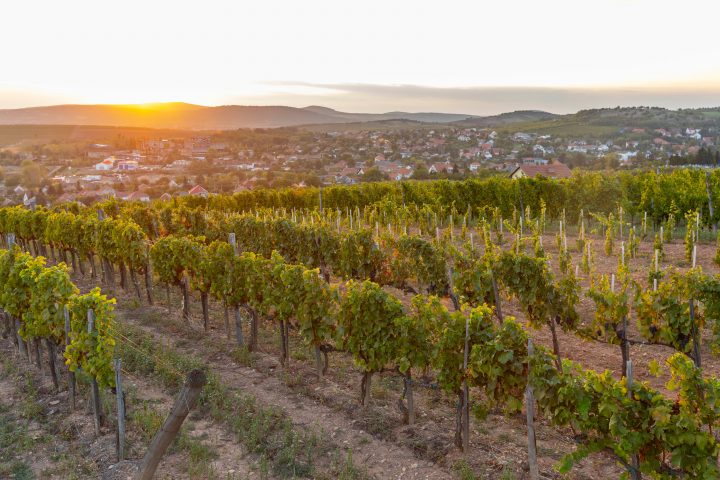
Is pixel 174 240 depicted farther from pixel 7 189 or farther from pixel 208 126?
pixel 208 126

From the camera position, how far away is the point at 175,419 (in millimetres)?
4910

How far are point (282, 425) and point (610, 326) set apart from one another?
5382 millimetres

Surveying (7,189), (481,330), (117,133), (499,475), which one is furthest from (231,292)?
(117,133)

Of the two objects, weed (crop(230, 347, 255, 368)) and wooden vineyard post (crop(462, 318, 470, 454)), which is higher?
wooden vineyard post (crop(462, 318, 470, 454))

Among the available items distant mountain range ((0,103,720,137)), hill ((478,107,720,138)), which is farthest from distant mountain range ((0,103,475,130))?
hill ((478,107,720,138))

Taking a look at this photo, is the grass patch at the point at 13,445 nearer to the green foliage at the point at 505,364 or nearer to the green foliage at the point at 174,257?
the green foliage at the point at 174,257

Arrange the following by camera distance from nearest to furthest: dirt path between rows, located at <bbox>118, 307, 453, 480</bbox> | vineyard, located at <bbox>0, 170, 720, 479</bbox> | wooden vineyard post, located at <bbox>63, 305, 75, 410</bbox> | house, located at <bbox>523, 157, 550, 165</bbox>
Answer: vineyard, located at <bbox>0, 170, 720, 479</bbox> < dirt path between rows, located at <bbox>118, 307, 453, 480</bbox> < wooden vineyard post, located at <bbox>63, 305, 75, 410</bbox> < house, located at <bbox>523, 157, 550, 165</bbox>

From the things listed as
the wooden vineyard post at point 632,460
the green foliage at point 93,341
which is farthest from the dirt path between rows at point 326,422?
the green foliage at point 93,341

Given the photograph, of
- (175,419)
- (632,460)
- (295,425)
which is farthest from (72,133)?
(632,460)

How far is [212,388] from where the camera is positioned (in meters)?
9.02

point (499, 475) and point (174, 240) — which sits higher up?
point (174, 240)

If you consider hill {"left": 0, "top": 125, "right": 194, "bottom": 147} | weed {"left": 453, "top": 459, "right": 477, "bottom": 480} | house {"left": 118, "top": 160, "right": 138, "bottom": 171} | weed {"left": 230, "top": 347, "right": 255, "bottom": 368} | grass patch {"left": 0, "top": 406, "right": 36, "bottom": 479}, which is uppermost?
hill {"left": 0, "top": 125, "right": 194, "bottom": 147}

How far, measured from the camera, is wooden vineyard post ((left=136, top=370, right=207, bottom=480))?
4648 mm

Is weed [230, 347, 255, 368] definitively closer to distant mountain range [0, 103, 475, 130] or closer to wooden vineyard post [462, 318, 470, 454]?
wooden vineyard post [462, 318, 470, 454]
